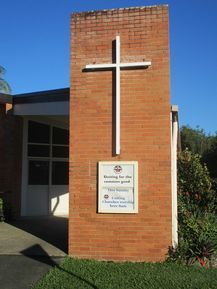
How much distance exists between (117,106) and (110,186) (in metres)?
1.57

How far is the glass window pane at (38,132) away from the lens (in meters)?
16.8

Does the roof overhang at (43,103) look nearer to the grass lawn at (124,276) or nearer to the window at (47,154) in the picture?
the window at (47,154)

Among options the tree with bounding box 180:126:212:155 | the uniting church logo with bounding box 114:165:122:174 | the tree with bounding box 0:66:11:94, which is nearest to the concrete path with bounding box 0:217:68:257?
the uniting church logo with bounding box 114:165:122:174

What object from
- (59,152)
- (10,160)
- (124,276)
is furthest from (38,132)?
(124,276)

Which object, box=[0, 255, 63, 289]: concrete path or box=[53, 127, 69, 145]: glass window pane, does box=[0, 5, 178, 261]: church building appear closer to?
box=[0, 255, 63, 289]: concrete path

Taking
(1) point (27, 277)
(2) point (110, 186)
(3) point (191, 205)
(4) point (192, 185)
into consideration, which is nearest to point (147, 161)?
(2) point (110, 186)

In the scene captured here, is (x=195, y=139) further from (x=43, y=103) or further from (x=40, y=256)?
(x=40, y=256)

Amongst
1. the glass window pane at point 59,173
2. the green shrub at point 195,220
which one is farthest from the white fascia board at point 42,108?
the green shrub at point 195,220

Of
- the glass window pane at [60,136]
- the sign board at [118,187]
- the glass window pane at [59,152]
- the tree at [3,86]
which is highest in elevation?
the tree at [3,86]

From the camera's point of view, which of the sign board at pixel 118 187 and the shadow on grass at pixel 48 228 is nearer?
the sign board at pixel 118 187

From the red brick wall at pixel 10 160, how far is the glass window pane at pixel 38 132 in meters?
0.68

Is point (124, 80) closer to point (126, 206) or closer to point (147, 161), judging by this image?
point (147, 161)

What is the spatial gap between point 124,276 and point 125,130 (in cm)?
290

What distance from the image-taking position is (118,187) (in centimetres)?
919
